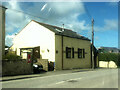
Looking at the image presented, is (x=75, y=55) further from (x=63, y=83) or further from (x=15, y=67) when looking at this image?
(x=63, y=83)

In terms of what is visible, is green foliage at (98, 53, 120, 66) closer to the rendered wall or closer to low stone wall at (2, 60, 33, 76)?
the rendered wall

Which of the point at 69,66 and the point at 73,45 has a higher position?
the point at 73,45

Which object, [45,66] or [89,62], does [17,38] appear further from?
[89,62]

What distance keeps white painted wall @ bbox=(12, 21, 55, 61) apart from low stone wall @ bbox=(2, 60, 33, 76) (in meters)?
6.14

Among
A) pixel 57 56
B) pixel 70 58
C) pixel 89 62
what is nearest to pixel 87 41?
pixel 89 62

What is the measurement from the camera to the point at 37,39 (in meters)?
24.5

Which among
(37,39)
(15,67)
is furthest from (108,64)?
(15,67)

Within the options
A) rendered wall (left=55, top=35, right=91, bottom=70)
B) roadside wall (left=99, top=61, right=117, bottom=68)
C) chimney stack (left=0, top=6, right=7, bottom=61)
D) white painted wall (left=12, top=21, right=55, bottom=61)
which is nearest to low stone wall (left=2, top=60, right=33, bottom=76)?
chimney stack (left=0, top=6, right=7, bottom=61)

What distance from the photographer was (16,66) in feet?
51.1

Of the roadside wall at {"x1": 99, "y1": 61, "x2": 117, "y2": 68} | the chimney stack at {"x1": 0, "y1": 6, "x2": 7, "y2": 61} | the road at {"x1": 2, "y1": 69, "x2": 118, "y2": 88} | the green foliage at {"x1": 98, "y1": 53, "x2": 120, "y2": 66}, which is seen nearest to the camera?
the road at {"x1": 2, "y1": 69, "x2": 118, "y2": 88}

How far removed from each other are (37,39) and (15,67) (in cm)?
961

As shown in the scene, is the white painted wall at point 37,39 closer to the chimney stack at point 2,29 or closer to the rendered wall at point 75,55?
the rendered wall at point 75,55

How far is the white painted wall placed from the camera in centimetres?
2262

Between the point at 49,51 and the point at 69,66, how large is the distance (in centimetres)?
466
